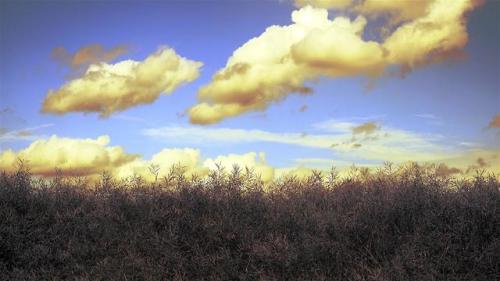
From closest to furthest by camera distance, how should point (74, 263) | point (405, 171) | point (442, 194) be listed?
1. point (74, 263)
2. point (442, 194)
3. point (405, 171)

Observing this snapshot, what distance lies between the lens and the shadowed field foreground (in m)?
9.94

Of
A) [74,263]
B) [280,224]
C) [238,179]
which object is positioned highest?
[238,179]

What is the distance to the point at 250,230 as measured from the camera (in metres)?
10.7

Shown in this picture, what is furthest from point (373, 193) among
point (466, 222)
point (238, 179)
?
point (238, 179)

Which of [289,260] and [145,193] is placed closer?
[289,260]

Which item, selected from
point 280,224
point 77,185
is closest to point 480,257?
point 280,224

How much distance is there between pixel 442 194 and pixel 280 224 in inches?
140

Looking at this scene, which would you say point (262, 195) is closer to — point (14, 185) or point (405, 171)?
point (405, 171)

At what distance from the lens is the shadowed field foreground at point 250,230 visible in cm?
994

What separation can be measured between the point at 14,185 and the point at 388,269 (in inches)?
316

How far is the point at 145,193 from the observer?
474 inches

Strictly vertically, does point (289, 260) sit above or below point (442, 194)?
below

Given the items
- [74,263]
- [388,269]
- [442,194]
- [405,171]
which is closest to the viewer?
[388,269]

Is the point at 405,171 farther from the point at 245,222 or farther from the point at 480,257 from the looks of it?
the point at 245,222
